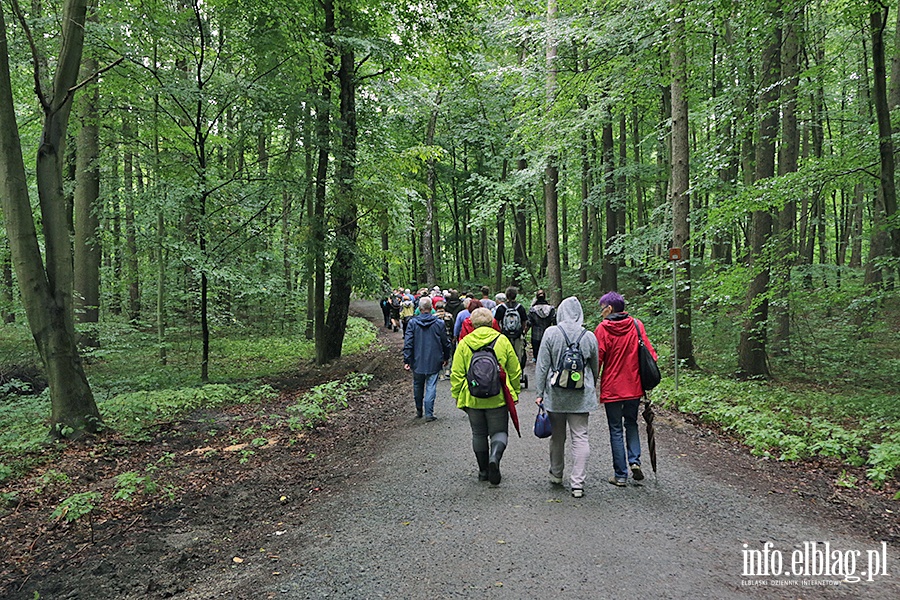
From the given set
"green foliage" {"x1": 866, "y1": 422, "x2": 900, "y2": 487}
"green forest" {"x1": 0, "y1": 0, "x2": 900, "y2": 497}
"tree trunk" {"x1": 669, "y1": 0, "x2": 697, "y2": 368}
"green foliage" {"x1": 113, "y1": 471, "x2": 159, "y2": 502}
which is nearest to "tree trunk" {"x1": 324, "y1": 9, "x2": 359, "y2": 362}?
"green forest" {"x1": 0, "y1": 0, "x2": 900, "y2": 497}

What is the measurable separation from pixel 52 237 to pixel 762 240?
41.3 feet

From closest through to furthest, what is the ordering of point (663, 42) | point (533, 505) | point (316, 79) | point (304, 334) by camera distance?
point (533, 505) < point (663, 42) < point (316, 79) < point (304, 334)

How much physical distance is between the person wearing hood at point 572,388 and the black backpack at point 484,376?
46 centimetres

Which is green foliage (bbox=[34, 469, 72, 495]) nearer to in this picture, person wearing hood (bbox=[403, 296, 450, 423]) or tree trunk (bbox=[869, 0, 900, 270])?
person wearing hood (bbox=[403, 296, 450, 423])

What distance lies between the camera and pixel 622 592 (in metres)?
3.57

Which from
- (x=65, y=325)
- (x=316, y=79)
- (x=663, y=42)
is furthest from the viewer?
(x=316, y=79)

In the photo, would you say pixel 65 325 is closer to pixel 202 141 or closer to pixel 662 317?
pixel 202 141

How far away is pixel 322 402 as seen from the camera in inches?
416

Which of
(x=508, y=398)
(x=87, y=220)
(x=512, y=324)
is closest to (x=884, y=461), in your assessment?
(x=508, y=398)

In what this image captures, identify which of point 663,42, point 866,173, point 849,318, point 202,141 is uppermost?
point 663,42

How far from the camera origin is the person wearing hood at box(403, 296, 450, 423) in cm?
898

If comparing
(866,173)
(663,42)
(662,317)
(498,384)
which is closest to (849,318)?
(662,317)

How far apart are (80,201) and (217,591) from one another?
1311 centimetres

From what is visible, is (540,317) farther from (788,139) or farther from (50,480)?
(50,480)
